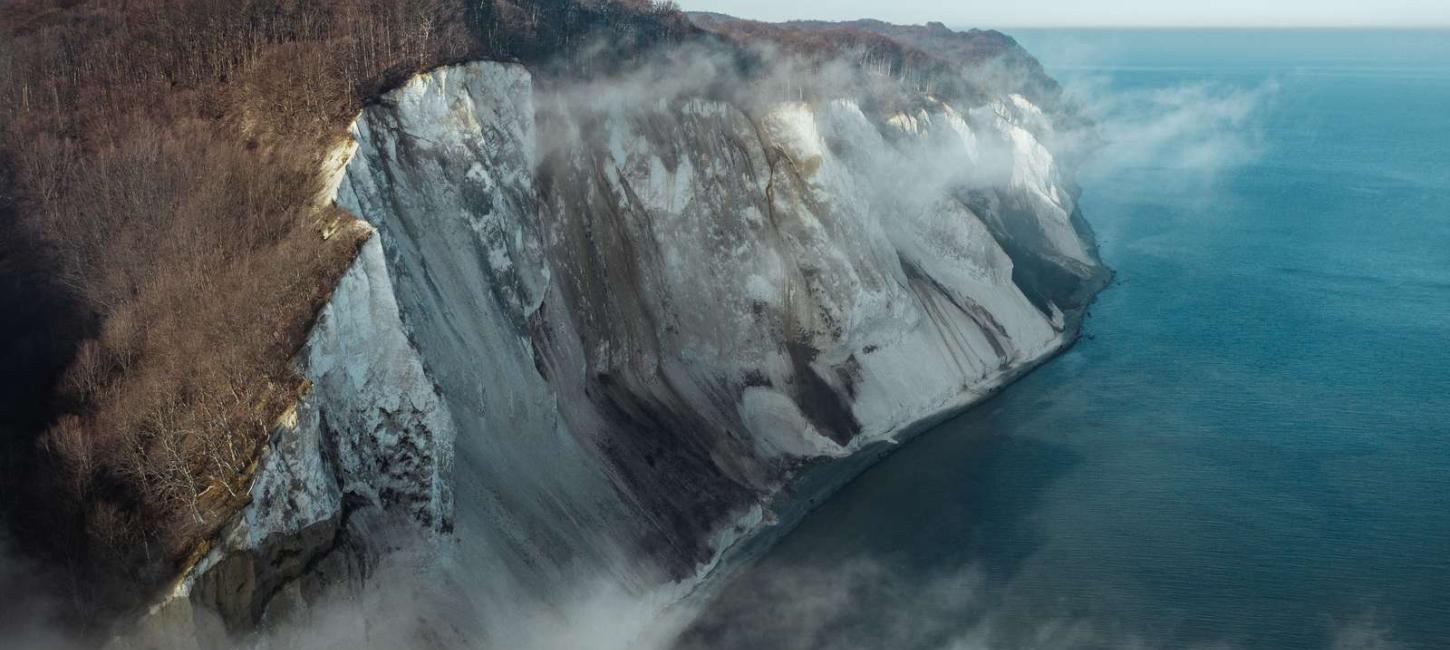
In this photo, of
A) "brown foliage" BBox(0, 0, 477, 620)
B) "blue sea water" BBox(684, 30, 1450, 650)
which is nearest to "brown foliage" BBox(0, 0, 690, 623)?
"brown foliage" BBox(0, 0, 477, 620)

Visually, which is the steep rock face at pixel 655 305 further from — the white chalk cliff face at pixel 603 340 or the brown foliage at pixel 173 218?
the brown foliage at pixel 173 218

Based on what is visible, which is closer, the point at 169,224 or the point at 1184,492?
the point at 169,224

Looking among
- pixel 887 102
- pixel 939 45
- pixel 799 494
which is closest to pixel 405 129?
pixel 799 494

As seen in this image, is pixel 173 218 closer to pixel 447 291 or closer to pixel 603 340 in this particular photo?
pixel 447 291

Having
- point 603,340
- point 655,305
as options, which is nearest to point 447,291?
point 603,340

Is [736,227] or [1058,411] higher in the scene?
[736,227]

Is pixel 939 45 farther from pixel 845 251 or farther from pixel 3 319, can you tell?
pixel 3 319
